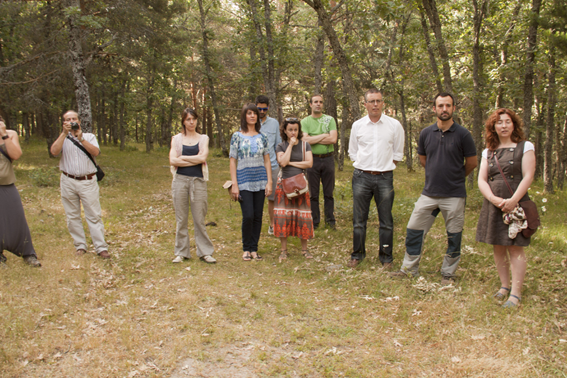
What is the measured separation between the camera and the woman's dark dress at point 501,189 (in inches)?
171

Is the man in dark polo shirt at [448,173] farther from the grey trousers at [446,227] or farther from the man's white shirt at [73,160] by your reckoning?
the man's white shirt at [73,160]

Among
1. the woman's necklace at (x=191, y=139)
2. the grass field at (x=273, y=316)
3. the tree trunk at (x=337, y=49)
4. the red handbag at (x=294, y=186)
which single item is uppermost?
the tree trunk at (x=337, y=49)

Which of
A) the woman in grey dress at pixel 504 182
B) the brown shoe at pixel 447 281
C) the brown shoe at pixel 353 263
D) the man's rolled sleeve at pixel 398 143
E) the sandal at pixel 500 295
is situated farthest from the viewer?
the brown shoe at pixel 353 263

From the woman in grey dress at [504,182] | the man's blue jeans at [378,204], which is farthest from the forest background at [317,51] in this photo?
the woman in grey dress at [504,182]

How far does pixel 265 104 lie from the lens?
6785 mm

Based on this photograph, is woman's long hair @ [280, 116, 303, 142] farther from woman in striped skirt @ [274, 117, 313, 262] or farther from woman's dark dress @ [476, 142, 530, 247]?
woman's dark dress @ [476, 142, 530, 247]

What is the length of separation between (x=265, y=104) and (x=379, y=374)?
15.5 feet

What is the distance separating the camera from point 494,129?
454 cm

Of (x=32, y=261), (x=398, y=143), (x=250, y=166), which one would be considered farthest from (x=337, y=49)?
(x=32, y=261)

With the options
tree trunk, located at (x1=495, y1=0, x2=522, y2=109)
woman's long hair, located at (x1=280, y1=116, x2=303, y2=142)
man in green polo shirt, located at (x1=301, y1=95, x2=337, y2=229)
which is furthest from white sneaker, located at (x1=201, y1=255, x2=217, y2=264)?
tree trunk, located at (x1=495, y1=0, x2=522, y2=109)

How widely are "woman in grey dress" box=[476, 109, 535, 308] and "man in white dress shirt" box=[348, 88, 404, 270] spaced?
1297mm

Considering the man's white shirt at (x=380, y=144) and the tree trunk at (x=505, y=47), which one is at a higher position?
the tree trunk at (x=505, y=47)

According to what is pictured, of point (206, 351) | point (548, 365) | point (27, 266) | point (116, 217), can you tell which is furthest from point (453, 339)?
point (116, 217)

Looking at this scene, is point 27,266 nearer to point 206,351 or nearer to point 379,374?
point 206,351
